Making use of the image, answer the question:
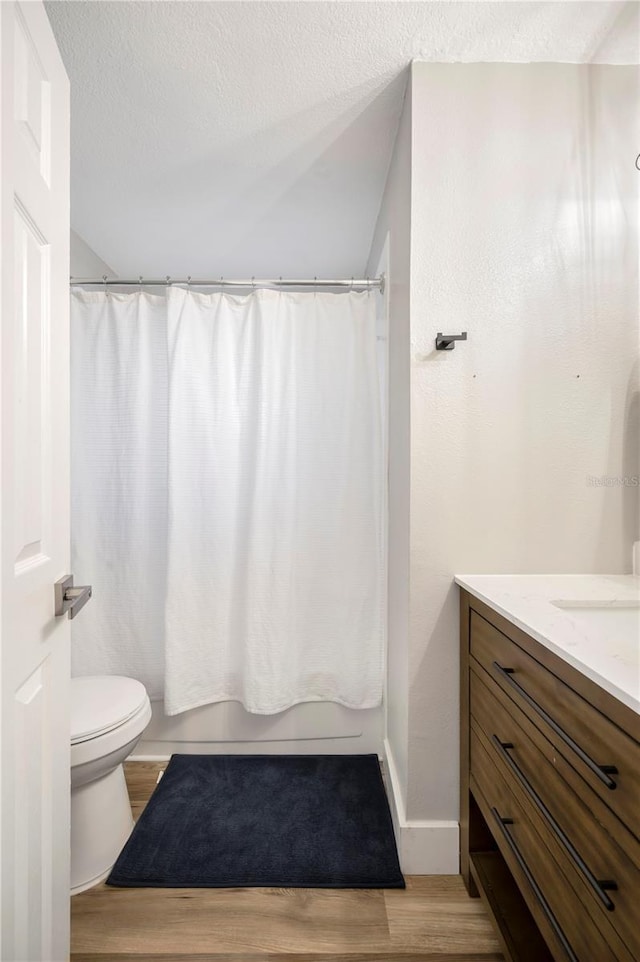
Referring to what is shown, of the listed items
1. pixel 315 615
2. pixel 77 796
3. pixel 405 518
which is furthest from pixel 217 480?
pixel 77 796

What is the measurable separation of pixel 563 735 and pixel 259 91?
192cm

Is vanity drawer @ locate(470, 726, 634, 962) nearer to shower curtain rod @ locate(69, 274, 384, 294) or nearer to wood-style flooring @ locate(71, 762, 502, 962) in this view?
wood-style flooring @ locate(71, 762, 502, 962)

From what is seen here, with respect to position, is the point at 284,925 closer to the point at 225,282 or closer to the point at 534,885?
the point at 534,885

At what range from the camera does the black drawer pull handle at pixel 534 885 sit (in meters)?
0.84

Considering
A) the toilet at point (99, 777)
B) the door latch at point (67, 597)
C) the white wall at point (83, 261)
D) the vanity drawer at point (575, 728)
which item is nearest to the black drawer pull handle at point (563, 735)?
the vanity drawer at point (575, 728)

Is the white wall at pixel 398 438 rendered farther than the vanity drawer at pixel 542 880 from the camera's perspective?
Yes

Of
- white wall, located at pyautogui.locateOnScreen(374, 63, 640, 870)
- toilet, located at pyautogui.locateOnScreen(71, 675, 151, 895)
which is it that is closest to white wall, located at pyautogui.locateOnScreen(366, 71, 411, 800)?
white wall, located at pyautogui.locateOnScreen(374, 63, 640, 870)

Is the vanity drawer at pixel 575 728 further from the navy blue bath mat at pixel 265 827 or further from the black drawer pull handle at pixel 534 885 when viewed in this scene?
the navy blue bath mat at pixel 265 827

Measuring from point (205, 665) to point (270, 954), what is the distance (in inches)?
38.5

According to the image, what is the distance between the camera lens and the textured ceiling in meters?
1.31

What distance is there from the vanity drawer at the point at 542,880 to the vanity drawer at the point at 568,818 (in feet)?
0.08

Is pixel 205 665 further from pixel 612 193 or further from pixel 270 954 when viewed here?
pixel 612 193

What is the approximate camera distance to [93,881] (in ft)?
4.73

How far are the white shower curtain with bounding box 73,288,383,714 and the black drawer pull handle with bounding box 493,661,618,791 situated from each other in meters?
0.95
